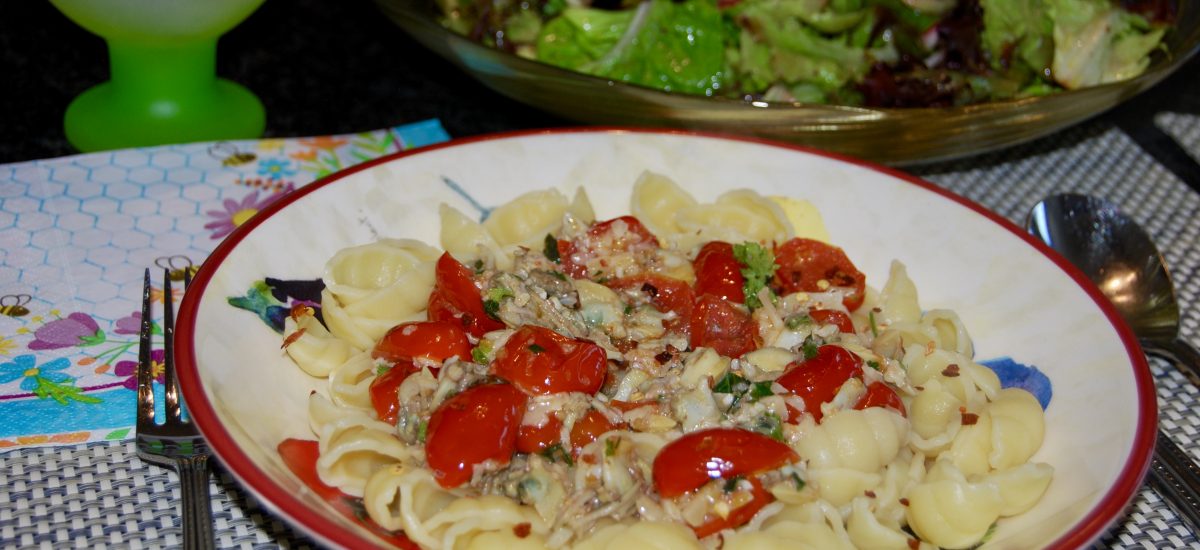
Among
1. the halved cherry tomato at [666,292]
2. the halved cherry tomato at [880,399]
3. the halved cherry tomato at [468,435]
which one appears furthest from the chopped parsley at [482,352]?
the halved cherry tomato at [880,399]

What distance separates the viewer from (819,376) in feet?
9.00

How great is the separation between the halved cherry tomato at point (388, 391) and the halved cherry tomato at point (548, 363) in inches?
10.2

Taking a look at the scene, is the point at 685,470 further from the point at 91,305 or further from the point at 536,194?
the point at 91,305

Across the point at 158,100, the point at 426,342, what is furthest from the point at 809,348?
the point at 158,100

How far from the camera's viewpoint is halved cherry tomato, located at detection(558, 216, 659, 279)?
3312 millimetres

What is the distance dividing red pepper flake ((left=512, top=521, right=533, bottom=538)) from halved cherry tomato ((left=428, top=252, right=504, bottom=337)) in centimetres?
70

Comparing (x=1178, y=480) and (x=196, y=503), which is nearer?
(x=196, y=503)

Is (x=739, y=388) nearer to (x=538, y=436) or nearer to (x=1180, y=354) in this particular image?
(x=538, y=436)

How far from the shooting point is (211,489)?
2.78m

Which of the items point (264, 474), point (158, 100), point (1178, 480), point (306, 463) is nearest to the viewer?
point (264, 474)

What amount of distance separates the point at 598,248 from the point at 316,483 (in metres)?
1.22

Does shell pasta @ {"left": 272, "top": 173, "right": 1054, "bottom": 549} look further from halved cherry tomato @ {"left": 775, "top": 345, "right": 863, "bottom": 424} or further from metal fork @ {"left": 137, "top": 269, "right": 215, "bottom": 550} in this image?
metal fork @ {"left": 137, "top": 269, "right": 215, "bottom": 550}

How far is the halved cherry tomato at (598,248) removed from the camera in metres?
3.31

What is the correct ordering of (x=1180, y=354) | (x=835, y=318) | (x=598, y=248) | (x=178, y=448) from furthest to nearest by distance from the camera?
1. (x=1180, y=354)
2. (x=598, y=248)
3. (x=835, y=318)
4. (x=178, y=448)
